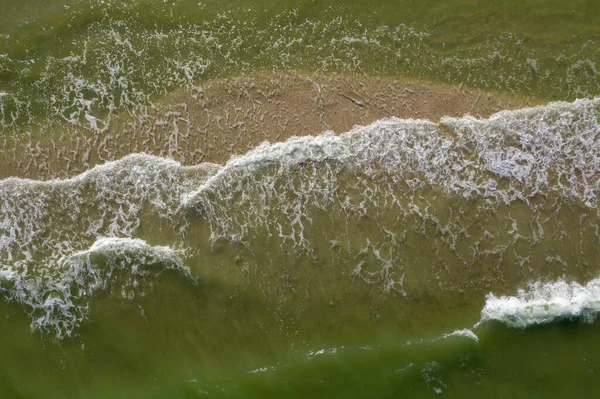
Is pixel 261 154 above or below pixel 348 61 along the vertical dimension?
below

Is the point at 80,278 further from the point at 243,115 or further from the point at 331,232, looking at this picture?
the point at 331,232

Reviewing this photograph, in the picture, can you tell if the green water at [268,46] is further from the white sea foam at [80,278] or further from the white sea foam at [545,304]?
the white sea foam at [545,304]

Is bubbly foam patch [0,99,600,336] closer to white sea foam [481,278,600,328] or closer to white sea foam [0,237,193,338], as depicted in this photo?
white sea foam [0,237,193,338]

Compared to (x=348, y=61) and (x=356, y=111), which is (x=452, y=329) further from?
(x=348, y=61)

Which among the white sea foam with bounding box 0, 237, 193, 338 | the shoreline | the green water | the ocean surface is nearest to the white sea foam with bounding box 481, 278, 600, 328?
the ocean surface

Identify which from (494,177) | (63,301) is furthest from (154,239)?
(494,177)

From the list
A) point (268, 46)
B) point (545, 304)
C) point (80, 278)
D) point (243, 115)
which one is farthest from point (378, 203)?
point (80, 278)
